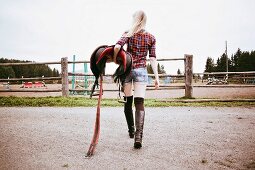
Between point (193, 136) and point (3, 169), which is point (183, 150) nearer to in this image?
point (193, 136)

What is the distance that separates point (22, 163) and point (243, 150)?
2428mm

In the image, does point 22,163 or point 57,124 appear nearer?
point 22,163

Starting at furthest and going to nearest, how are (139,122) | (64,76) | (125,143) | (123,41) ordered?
(64,76) → (125,143) → (139,122) → (123,41)

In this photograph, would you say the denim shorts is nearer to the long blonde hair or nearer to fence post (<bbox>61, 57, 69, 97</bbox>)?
the long blonde hair

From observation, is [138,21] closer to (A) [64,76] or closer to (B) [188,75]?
(B) [188,75]

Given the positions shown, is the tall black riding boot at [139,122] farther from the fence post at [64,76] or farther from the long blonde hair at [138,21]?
the fence post at [64,76]

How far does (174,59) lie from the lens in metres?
8.47

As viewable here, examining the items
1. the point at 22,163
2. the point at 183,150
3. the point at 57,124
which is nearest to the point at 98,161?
the point at 22,163

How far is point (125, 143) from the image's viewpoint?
317cm

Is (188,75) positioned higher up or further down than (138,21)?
further down

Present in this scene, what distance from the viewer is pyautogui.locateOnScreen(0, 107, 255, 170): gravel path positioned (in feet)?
7.97

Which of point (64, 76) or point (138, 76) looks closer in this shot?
point (138, 76)

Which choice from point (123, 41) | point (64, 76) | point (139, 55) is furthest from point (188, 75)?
point (123, 41)

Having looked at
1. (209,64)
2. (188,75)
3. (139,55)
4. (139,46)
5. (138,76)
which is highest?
(209,64)
